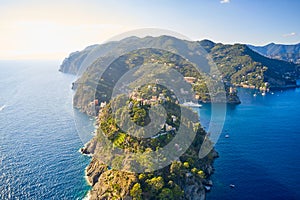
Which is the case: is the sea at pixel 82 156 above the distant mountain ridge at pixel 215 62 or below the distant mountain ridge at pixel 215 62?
below

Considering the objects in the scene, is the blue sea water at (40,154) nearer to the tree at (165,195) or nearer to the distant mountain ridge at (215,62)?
the tree at (165,195)

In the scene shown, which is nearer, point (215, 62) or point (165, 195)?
point (165, 195)

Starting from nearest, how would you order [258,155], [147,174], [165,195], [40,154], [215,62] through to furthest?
1. [165,195]
2. [147,174]
3. [258,155]
4. [40,154]
5. [215,62]

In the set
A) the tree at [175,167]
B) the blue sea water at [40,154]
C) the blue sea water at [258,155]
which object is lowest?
the blue sea water at [40,154]

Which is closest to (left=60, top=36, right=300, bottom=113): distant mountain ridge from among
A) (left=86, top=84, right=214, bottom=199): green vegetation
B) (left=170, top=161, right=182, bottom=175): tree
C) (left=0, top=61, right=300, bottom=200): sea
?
(left=0, top=61, right=300, bottom=200): sea

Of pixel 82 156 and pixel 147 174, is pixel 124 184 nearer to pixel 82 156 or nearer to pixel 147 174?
pixel 147 174

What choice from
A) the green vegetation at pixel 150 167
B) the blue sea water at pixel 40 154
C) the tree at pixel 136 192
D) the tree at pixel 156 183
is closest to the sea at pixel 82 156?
the blue sea water at pixel 40 154

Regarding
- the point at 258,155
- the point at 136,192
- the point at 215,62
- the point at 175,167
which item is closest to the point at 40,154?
the point at 136,192
